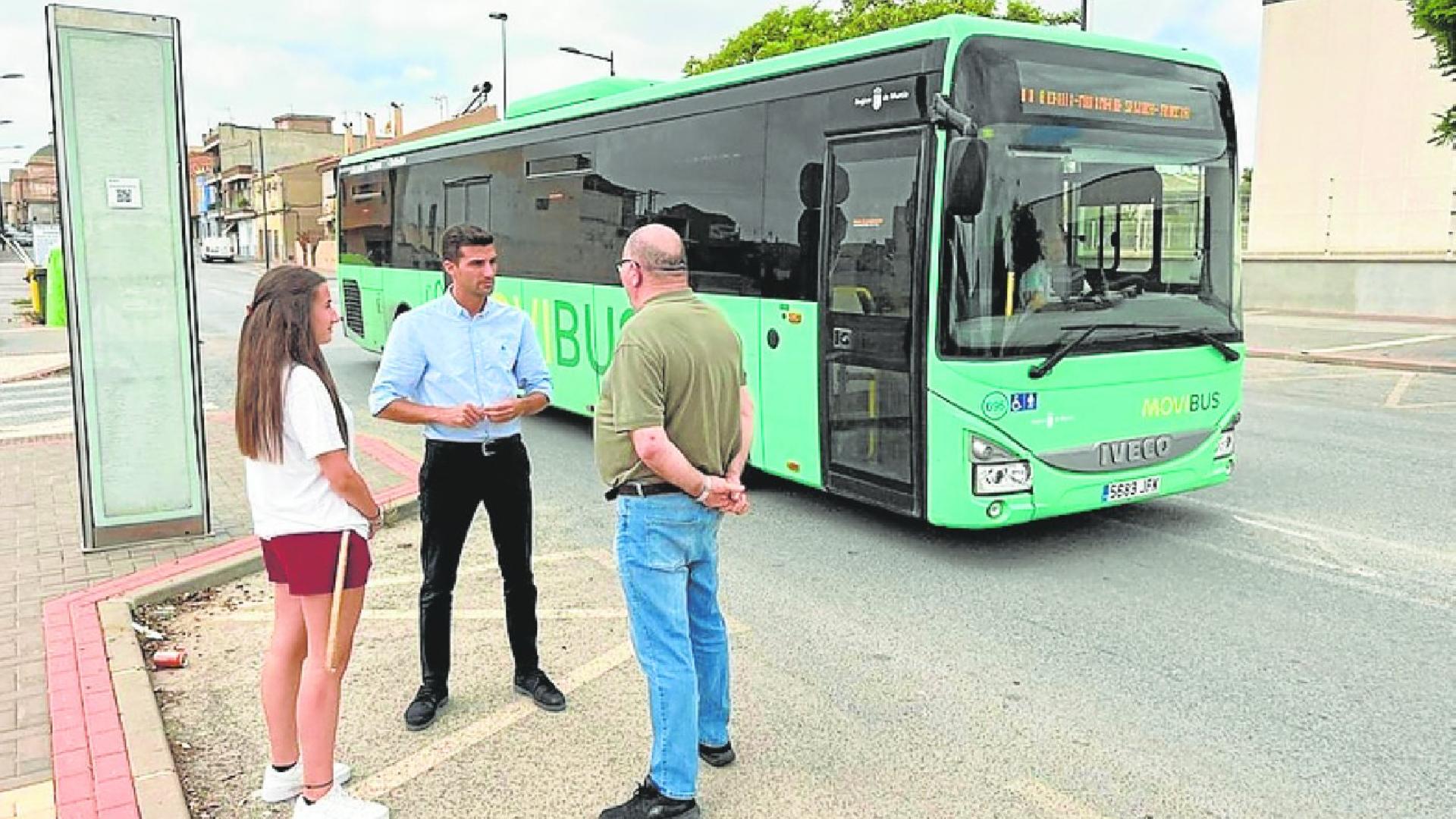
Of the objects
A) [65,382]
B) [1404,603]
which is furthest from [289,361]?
[65,382]

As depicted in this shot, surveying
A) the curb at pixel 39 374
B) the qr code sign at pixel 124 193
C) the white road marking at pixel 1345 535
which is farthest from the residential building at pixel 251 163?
the white road marking at pixel 1345 535

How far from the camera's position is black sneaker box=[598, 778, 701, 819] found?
11.8 ft

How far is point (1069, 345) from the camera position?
20.7 feet

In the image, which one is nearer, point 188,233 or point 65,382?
point 188,233

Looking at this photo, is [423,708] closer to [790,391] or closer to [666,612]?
[666,612]

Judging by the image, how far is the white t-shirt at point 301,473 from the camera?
344 cm

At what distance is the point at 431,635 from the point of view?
4484 mm

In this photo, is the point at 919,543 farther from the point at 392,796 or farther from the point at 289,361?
the point at 289,361

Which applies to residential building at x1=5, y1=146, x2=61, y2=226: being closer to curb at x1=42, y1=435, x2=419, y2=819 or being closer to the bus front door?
curb at x1=42, y1=435, x2=419, y2=819

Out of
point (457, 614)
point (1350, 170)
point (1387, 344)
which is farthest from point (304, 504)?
point (1350, 170)

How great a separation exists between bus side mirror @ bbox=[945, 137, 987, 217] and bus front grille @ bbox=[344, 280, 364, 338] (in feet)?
39.5

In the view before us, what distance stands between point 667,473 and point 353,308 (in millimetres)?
14506

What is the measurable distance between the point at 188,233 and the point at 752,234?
3606 millimetres

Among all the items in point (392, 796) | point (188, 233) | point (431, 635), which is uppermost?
point (188, 233)
